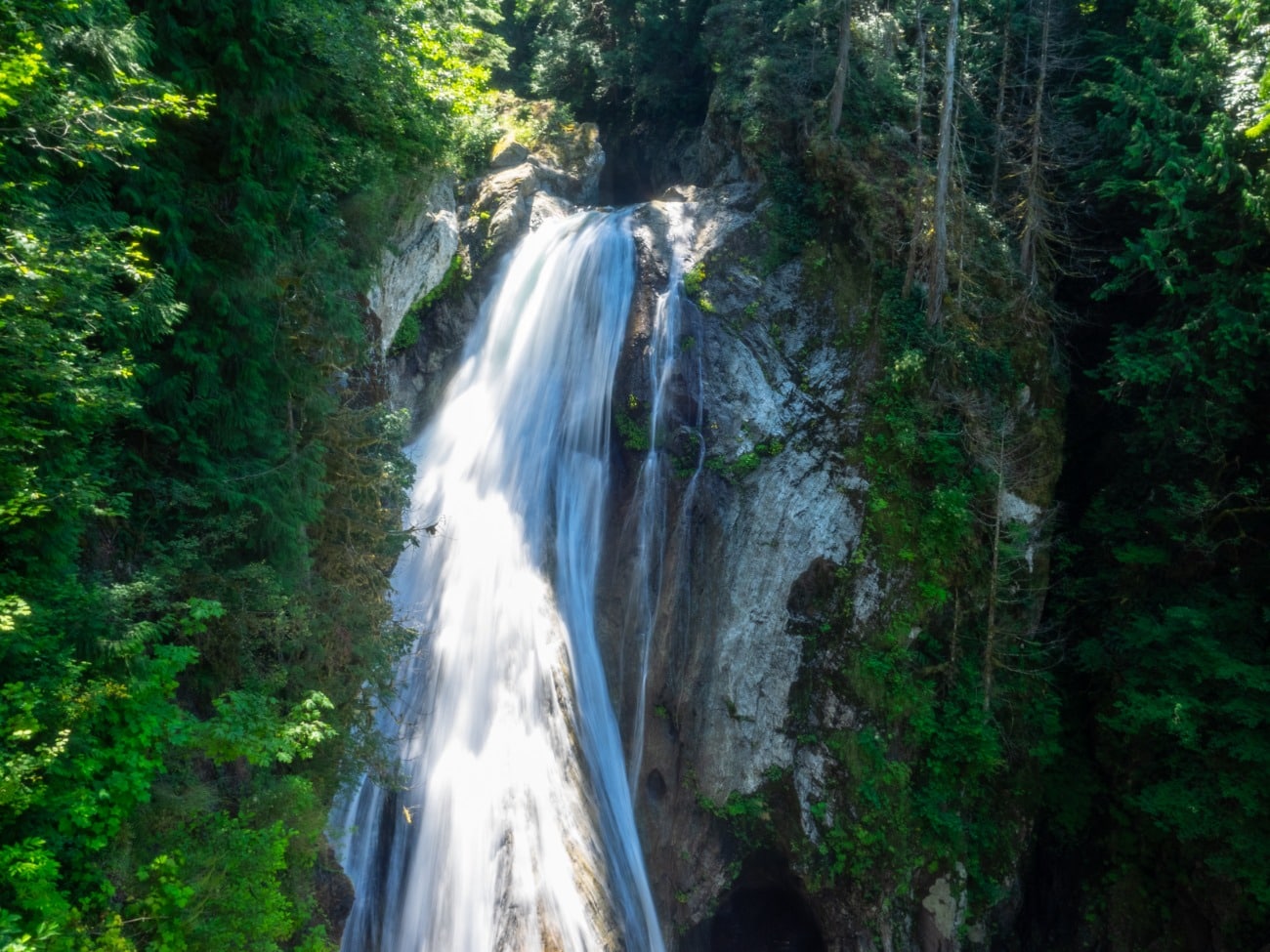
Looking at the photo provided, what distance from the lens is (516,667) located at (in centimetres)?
1237

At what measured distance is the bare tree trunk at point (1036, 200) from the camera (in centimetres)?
1402

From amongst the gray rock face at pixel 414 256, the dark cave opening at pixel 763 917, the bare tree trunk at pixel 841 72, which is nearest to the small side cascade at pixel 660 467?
the dark cave opening at pixel 763 917

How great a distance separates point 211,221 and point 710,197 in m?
13.5

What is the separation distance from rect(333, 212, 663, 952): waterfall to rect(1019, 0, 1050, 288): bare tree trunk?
8.15 metres

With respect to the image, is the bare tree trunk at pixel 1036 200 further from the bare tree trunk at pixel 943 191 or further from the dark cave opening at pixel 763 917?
the dark cave opening at pixel 763 917

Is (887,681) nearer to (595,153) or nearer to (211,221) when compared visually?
(211,221)

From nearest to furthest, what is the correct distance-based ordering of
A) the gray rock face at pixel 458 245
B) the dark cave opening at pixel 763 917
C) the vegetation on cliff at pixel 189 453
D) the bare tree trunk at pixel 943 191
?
1. the vegetation on cliff at pixel 189 453
2. the gray rock face at pixel 458 245
3. the dark cave opening at pixel 763 917
4. the bare tree trunk at pixel 943 191

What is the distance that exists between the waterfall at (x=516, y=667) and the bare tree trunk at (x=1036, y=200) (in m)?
8.15

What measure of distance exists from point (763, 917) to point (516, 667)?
6495 millimetres

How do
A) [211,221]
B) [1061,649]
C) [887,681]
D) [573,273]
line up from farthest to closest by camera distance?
1. [573,273]
2. [1061,649]
3. [887,681]
4. [211,221]

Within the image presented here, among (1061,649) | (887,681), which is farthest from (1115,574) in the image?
(887,681)

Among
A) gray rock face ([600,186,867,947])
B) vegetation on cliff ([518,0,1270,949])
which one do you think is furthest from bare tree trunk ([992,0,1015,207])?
gray rock face ([600,186,867,947])

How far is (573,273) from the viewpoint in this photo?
655 inches

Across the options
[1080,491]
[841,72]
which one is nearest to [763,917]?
[1080,491]
